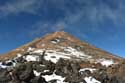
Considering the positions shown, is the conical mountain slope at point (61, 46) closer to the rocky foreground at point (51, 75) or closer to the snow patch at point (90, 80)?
the rocky foreground at point (51, 75)

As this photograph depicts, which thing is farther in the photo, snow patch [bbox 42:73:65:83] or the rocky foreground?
snow patch [bbox 42:73:65:83]

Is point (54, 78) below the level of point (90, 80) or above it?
above

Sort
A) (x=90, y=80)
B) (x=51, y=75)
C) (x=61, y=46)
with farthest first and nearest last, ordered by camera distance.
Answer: (x=61, y=46) < (x=51, y=75) < (x=90, y=80)

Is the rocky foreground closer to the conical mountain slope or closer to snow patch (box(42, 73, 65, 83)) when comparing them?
snow patch (box(42, 73, 65, 83))

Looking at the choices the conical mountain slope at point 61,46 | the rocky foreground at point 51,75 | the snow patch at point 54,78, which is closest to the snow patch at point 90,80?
the rocky foreground at point 51,75

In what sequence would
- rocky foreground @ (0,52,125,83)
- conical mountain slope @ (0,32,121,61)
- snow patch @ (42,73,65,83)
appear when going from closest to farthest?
1. rocky foreground @ (0,52,125,83)
2. snow patch @ (42,73,65,83)
3. conical mountain slope @ (0,32,121,61)

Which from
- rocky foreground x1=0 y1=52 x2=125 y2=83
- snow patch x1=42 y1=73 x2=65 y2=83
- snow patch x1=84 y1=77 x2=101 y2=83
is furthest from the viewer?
snow patch x1=84 y1=77 x2=101 y2=83

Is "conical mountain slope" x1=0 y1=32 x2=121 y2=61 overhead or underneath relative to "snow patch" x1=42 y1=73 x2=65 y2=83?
overhead

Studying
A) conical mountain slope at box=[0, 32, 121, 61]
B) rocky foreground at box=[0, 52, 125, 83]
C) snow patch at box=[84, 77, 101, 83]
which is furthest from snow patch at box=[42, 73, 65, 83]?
conical mountain slope at box=[0, 32, 121, 61]

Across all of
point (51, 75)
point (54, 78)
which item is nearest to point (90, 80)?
point (54, 78)

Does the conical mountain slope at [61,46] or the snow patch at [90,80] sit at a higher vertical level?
the conical mountain slope at [61,46]

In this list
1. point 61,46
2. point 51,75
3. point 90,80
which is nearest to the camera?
point 90,80

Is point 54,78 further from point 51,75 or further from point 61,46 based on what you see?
point 61,46

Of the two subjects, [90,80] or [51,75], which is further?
[51,75]
